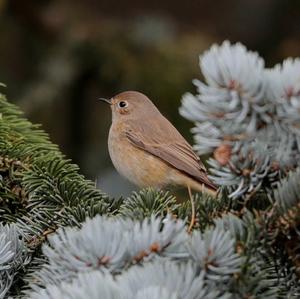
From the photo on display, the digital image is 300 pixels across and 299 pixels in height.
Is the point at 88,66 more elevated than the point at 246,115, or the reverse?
the point at 88,66

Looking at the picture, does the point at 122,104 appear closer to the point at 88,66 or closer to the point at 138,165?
the point at 88,66

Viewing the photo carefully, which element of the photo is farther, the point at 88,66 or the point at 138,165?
the point at 88,66

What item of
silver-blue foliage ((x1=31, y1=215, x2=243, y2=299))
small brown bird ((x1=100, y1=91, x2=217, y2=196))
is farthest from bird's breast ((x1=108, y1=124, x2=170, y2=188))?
silver-blue foliage ((x1=31, y1=215, x2=243, y2=299))

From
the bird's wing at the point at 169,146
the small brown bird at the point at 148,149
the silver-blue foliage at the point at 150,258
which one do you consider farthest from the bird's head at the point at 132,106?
the silver-blue foliage at the point at 150,258

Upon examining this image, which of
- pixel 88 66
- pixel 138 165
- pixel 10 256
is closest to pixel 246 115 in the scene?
pixel 10 256

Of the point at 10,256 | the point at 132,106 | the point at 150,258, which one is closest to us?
the point at 150,258

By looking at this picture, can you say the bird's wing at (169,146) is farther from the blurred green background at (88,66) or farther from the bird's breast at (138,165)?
the blurred green background at (88,66)

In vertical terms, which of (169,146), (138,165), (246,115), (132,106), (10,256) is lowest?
(10,256)

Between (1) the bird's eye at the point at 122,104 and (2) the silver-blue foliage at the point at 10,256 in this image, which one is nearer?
Result: (2) the silver-blue foliage at the point at 10,256
